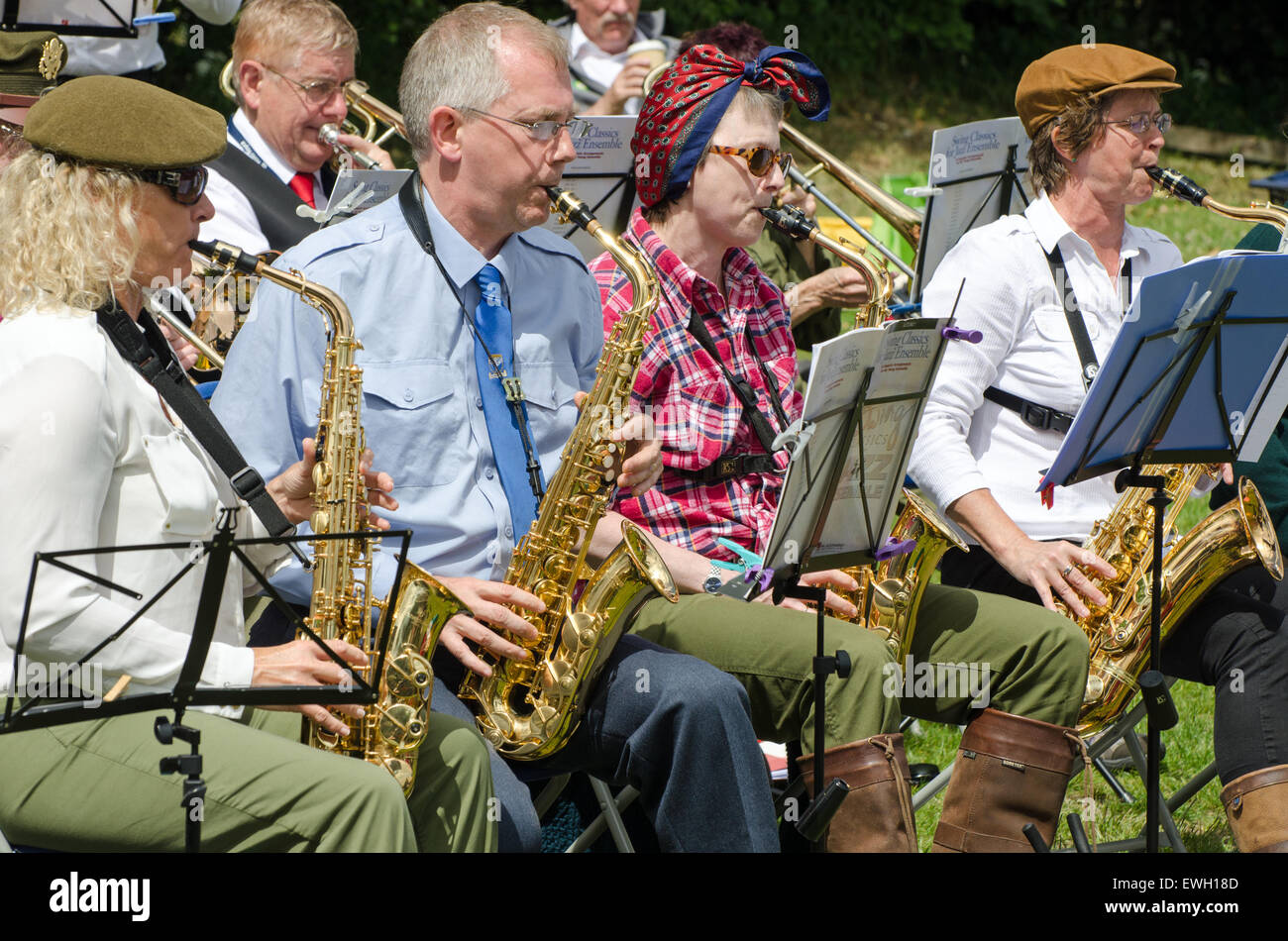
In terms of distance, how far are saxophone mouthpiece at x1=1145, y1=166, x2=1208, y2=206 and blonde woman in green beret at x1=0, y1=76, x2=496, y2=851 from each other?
2585 millimetres

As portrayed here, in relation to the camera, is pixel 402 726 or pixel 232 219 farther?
pixel 232 219

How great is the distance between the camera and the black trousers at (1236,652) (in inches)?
145

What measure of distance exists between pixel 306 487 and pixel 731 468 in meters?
1.17

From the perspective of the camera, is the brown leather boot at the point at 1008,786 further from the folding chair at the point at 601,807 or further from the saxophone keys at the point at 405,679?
the saxophone keys at the point at 405,679

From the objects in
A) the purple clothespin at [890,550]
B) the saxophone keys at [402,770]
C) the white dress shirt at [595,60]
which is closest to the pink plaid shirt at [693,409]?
the purple clothespin at [890,550]

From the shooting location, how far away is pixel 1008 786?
362 centimetres

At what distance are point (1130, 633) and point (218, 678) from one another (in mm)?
2414

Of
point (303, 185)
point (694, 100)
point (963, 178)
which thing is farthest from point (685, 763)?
point (303, 185)

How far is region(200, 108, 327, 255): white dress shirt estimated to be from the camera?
16.0 ft

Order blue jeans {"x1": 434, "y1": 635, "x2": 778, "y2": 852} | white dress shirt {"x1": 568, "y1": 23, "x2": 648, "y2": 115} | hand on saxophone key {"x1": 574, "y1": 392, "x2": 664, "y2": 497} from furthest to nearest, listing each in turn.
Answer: white dress shirt {"x1": 568, "y1": 23, "x2": 648, "y2": 115} < hand on saxophone key {"x1": 574, "y1": 392, "x2": 664, "y2": 497} < blue jeans {"x1": 434, "y1": 635, "x2": 778, "y2": 852}

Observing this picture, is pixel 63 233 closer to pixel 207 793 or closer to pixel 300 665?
pixel 300 665

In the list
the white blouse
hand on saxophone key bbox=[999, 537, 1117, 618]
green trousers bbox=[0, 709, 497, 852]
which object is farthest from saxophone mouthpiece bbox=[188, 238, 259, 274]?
hand on saxophone key bbox=[999, 537, 1117, 618]

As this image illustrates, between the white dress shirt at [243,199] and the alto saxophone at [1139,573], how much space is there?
268 cm

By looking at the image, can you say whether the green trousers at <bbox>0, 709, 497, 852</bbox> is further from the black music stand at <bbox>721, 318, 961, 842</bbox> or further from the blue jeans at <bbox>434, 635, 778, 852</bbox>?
the black music stand at <bbox>721, 318, 961, 842</bbox>
